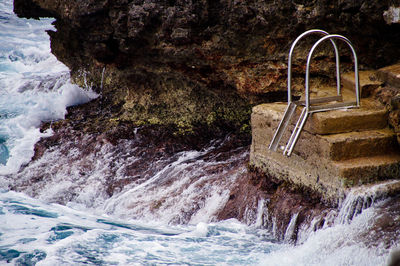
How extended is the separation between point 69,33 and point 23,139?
2.28 metres

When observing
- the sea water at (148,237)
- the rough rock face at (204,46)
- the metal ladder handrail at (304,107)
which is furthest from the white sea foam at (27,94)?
the metal ladder handrail at (304,107)

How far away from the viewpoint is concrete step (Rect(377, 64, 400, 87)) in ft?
15.6

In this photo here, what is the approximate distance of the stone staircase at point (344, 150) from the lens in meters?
4.18

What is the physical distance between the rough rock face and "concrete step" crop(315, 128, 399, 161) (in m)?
1.58

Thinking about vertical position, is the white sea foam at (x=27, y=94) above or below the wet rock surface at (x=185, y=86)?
below

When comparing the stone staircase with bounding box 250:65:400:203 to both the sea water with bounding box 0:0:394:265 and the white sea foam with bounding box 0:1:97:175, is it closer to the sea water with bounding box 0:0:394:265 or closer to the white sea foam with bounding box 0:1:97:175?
the sea water with bounding box 0:0:394:265

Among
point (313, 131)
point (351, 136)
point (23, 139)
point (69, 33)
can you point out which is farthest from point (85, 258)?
point (69, 33)

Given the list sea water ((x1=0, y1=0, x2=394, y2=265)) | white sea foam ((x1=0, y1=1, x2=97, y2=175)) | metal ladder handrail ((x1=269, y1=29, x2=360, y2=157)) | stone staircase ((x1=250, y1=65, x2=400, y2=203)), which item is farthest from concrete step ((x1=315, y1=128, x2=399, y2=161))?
white sea foam ((x1=0, y1=1, x2=97, y2=175))

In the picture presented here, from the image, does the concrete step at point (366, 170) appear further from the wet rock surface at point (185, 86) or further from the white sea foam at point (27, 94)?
the white sea foam at point (27, 94)

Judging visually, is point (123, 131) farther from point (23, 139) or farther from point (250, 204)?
point (250, 204)

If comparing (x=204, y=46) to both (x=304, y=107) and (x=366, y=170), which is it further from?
(x=366, y=170)

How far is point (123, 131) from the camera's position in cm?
797

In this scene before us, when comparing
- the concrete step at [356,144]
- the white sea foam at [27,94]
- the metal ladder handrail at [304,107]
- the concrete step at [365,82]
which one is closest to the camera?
the concrete step at [356,144]

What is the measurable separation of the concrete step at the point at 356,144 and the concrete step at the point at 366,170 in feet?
0.24
